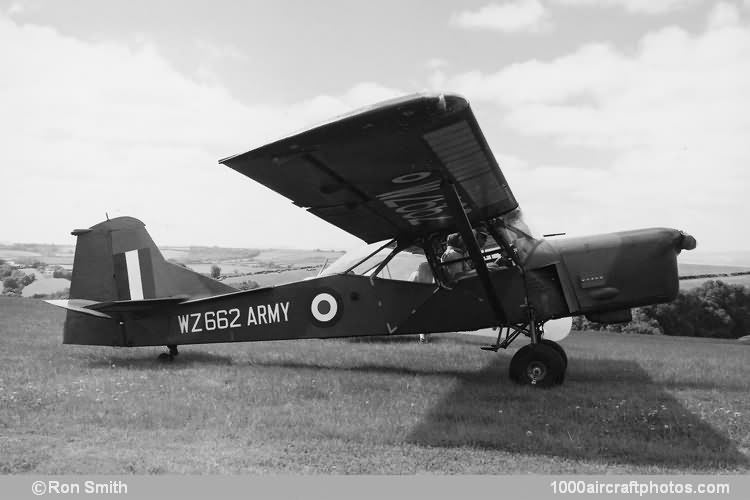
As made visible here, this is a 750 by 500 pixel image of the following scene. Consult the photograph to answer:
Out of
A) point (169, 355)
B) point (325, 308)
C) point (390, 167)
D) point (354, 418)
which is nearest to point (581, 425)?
point (354, 418)

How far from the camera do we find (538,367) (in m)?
6.82

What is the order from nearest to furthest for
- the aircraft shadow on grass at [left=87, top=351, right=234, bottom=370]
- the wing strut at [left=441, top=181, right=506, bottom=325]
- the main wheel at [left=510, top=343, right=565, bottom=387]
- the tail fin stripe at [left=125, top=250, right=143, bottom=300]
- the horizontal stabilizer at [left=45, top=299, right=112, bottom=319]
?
the wing strut at [left=441, top=181, right=506, bottom=325] < the main wheel at [left=510, top=343, right=565, bottom=387] < the aircraft shadow on grass at [left=87, top=351, right=234, bottom=370] < the horizontal stabilizer at [left=45, top=299, right=112, bottom=319] < the tail fin stripe at [left=125, top=250, right=143, bottom=300]

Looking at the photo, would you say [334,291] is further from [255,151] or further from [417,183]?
[255,151]

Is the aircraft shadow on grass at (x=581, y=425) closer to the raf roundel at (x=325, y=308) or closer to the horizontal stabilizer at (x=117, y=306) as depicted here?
the raf roundel at (x=325, y=308)

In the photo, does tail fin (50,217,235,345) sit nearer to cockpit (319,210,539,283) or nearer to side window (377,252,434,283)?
cockpit (319,210,539,283)

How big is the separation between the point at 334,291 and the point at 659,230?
4.25 metres

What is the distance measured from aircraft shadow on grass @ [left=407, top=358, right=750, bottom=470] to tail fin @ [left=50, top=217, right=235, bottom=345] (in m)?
4.56

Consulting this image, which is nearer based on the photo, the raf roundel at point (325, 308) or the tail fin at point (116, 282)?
the raf roundel at point (325, 308)

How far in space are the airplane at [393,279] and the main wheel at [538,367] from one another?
0.01 meters

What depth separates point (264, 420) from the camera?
532cm

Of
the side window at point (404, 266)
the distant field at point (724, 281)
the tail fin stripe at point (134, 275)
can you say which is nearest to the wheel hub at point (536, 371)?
the side window at point (404, 266)

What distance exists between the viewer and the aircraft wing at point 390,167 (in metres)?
4.20

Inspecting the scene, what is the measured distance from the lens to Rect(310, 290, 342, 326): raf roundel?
313 inches

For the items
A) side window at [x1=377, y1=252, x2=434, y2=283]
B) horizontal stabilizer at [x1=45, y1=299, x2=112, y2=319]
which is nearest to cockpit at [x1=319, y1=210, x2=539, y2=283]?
side window at [x1=377, y1=252, x2=434, y2=283]
